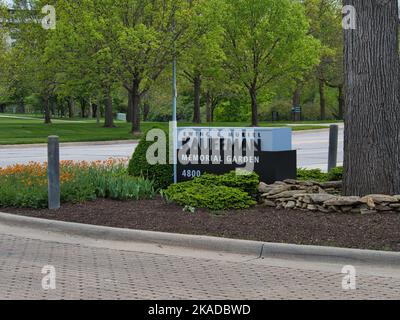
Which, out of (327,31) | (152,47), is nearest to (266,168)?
(152,47)

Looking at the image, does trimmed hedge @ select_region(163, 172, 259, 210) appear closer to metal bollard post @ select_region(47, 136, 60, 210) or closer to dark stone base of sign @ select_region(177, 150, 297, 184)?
dark stone base of sign @ select_region(177, 150, 297, 184)

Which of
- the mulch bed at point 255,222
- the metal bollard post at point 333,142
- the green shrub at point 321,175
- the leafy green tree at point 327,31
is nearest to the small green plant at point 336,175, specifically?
the green shrub at point 321,175

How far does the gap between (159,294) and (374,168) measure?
4267mm

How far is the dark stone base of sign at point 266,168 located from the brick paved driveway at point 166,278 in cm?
332

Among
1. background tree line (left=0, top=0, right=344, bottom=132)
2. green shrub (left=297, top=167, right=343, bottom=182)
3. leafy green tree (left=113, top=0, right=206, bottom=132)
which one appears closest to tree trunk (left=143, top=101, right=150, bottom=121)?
background tree line (left=0, top=0, right=344, bottom=132)

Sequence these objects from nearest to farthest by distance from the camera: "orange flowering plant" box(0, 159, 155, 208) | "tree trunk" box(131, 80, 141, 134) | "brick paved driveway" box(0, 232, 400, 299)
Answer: "brick paved driveway" box(0, 232, 400, 299) → "orange flowering plant" box(0, 159, 155, 208) → "tree trunk" box(131, 80, 141, 134)

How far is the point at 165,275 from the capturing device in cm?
649

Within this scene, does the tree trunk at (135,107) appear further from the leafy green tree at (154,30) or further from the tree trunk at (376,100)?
the tree trunk at (376,100)

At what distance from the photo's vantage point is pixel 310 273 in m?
6.52

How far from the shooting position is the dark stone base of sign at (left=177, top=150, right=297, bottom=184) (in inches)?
405

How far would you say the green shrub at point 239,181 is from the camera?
9.61 meters

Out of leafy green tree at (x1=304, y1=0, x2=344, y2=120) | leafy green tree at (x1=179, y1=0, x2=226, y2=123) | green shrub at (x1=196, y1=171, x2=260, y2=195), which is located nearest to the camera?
green shrub at (x1=196, y1=171, x2=260, y2=195)

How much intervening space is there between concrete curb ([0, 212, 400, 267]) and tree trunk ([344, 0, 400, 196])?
2272mm
